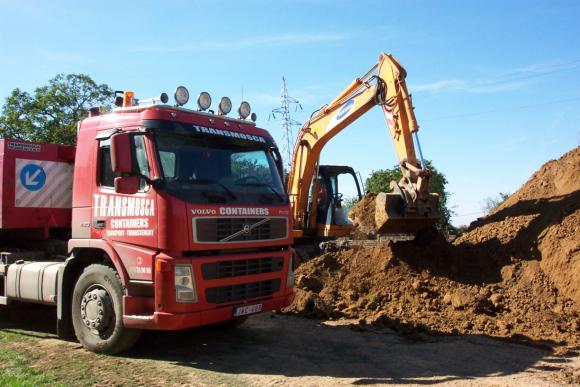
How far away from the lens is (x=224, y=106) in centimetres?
775

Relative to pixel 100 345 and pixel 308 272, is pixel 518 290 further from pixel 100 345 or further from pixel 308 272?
pixel 100 345

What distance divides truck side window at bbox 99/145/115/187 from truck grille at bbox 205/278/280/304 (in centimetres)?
189

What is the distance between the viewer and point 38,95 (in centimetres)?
2923

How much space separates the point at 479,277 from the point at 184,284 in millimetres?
6248

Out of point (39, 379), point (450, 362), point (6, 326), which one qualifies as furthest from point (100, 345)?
point (450, 362)

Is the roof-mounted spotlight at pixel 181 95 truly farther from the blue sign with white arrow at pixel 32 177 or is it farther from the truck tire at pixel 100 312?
the blue sign with white arrow at pixel 32 177

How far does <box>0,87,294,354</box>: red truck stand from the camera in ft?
20.3

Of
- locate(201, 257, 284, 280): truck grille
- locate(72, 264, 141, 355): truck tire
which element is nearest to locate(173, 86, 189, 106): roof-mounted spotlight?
locate(201, 257, 284, 280): truck grille

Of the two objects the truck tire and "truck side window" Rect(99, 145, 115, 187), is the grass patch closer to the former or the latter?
the truck tire

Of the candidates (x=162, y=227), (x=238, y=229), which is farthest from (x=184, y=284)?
(x=238, y=229)

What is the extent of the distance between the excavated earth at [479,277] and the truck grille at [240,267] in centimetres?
232

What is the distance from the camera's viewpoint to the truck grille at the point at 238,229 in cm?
632

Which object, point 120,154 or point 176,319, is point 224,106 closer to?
point 120,154

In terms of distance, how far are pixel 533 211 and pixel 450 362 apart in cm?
599
